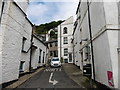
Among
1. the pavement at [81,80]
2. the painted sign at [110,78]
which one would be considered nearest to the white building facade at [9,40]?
the pavement at [81,80]

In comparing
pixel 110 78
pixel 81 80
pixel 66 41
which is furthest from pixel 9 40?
pixel 66 41

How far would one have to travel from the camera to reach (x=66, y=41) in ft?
86.5

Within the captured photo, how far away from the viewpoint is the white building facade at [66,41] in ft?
Answer: 83.3

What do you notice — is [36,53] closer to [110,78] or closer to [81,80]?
[81,80]

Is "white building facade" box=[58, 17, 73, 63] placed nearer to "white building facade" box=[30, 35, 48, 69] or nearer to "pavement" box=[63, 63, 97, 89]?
"white building facade" box=[30, 35, 48, 69]

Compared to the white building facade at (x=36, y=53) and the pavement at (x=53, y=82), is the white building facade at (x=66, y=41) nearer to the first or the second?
the white building facade at (x=36, y=53)

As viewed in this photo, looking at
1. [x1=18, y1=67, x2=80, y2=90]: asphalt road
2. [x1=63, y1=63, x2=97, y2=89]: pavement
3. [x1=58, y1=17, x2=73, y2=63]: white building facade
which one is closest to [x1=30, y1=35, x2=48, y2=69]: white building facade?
[x1=18, y1=67, x2=80, y2=90]: asphalt road

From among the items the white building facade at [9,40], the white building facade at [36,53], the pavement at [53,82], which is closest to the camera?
the white building facade at [9,40]

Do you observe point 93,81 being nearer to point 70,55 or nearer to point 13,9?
point 13,9

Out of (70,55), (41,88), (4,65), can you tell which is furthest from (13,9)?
(70,55)

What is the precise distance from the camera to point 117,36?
4.70m

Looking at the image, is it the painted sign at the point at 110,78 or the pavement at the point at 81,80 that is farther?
the pavement at the point at 81,80

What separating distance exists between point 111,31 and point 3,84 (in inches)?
243

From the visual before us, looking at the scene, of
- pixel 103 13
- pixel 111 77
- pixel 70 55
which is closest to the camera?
pixel 111 77
